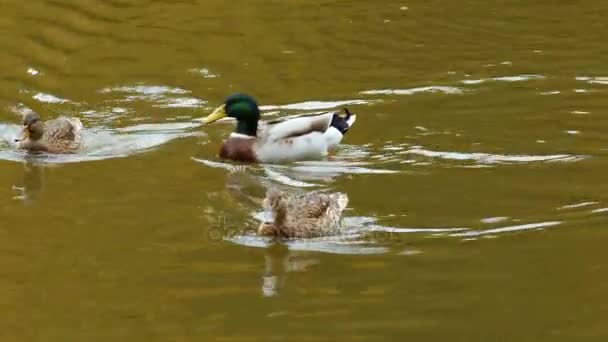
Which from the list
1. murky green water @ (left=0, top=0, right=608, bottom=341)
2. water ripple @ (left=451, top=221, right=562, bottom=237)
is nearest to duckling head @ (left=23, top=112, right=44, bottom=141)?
murky green water @ (left=0, top=0, right=608, bottom=341)

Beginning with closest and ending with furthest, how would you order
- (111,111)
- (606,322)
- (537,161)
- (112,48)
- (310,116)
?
(606,322) → (537,161) → (310,116) → (111,111) → (112,48)

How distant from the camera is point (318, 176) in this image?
15.2m

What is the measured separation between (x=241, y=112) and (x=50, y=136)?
2.10 m

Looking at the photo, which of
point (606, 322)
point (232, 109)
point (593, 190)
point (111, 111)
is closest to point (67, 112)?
point (111, 111)

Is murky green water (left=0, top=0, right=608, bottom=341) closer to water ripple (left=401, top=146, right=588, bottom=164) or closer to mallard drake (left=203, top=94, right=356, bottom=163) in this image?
water ripple (left=401, top=146, right=588, bottom=164)

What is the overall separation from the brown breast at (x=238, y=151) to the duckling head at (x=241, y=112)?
0.45 metres

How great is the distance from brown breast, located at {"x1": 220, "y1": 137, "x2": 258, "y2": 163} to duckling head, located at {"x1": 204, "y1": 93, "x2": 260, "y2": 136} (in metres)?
0.45

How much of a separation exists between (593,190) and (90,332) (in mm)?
5430

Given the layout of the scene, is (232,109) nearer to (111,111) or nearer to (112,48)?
(111,111)

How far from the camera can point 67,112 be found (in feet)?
58.2

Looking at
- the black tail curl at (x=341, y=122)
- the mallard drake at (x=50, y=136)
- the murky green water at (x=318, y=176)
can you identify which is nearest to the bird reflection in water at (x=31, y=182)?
the murky green water at (x=318, y=176)

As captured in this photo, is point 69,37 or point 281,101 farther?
point 69,37

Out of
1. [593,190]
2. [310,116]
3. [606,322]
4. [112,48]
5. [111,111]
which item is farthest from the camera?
[112,48]

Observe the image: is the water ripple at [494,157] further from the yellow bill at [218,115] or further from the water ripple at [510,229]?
the water ripple at [510,229]
